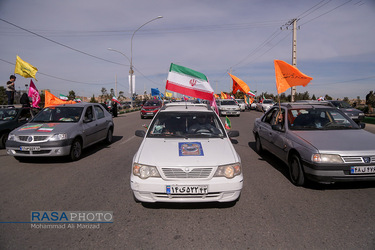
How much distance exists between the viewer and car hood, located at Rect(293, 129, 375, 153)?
415cm

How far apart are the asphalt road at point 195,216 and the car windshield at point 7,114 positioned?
157 inches

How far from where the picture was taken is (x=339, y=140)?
14.8 feet

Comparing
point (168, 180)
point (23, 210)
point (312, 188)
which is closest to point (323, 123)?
point (312, 188)

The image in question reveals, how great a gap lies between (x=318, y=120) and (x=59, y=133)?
248 inches

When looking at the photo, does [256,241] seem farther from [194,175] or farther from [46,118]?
[46,118]

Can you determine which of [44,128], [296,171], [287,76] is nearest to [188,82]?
[287,76]

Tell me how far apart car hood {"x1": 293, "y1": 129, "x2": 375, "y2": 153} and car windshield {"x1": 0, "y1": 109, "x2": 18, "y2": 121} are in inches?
363

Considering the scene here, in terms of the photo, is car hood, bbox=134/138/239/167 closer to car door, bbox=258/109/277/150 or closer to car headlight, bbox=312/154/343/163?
car headlight, bbox=312/154/343/163

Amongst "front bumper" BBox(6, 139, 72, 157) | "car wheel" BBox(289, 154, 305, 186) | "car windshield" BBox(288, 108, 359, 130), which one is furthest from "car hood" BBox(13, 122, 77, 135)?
"car windshield" BBox(288, 108, 359, 130)

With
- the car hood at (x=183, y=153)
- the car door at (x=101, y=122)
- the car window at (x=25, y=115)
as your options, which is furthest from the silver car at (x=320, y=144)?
the car window at (x=25, y=115)

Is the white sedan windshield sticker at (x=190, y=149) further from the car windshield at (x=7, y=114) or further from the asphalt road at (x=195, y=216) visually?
the car windshield at (x=7, y=114)

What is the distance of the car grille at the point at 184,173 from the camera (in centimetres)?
334

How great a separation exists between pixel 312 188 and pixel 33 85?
11578 mm

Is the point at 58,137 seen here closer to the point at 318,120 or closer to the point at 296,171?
the point at 296,171
